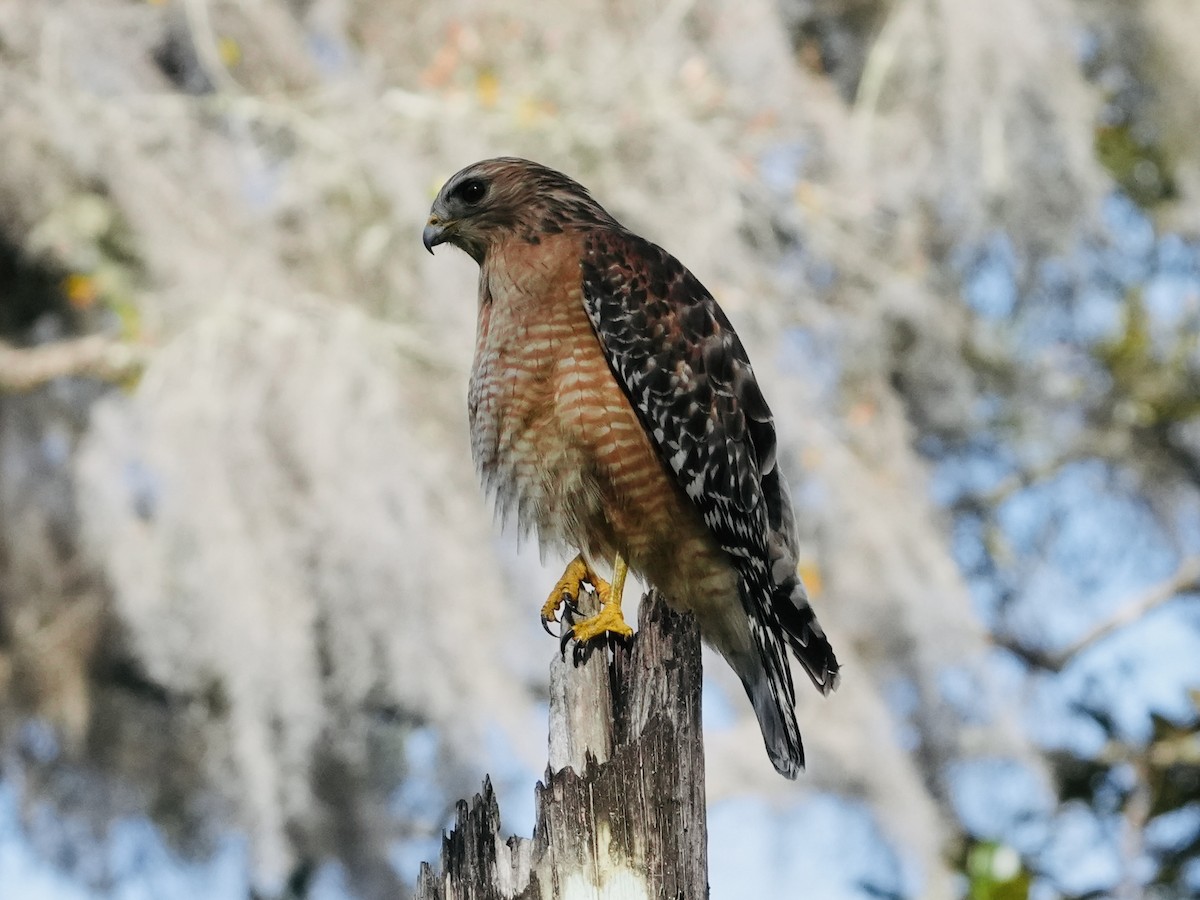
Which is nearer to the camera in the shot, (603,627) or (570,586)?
(603,627)

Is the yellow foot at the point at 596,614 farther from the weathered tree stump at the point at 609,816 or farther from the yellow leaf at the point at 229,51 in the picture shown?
the yellow leaf at the point at 229,51

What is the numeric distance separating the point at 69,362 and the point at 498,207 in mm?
2505

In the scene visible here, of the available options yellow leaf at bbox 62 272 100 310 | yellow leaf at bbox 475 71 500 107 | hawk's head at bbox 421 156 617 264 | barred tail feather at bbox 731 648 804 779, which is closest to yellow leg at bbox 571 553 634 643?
barred tail feather at bbox 731 648 804 779

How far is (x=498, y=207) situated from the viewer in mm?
3133

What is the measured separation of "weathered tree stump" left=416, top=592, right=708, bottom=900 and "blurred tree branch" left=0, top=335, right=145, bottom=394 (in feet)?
10.4

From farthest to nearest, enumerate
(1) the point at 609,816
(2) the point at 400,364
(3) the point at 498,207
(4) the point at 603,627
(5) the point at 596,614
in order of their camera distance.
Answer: (2) the point at 400,364
(3) the point at 498,207
(5) the point at 596,614
(4) the point at 603,627
(1) the point at 609,816

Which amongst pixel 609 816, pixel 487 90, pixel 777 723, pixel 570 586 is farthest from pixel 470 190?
pixel 487 90

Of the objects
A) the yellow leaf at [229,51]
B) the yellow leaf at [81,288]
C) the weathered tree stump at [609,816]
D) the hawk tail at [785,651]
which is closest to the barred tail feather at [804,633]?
the hawk tail at [785,651]

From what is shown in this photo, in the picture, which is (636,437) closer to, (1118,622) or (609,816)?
(609,816)

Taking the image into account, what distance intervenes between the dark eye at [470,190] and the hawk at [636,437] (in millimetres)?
52

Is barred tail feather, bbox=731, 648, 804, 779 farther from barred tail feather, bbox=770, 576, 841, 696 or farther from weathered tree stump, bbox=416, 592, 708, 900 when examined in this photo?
weathered tree stump, bbox=416, 592, 708, 900

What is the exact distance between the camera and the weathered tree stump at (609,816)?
2000 millimetres

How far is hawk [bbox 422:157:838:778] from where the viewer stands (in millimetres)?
2893

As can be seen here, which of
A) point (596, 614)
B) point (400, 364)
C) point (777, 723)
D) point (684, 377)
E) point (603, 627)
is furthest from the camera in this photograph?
point (400, 364)
